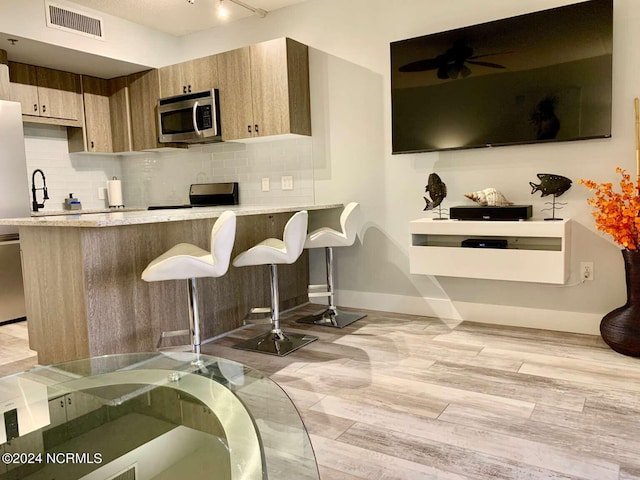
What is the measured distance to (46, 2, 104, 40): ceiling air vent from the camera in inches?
153

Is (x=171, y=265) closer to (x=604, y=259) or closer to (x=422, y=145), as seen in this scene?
(x=422, y=145)

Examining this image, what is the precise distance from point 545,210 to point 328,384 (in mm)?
1926

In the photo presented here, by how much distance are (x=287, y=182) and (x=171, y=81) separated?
4.96 feet

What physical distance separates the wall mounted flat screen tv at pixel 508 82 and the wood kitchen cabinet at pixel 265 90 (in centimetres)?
83

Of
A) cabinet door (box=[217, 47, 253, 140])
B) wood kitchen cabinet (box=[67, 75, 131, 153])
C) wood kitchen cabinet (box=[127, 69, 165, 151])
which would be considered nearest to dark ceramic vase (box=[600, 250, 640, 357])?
cabinet door (box=[217, 47, 253, 140])

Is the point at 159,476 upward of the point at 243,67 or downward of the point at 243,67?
downward

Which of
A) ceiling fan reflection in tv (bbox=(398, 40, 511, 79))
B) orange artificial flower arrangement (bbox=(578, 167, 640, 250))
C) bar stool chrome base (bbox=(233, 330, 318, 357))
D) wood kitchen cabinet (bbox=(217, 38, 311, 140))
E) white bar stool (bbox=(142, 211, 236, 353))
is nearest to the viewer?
white bar stool (bbox=(142, 211, 236, 353))

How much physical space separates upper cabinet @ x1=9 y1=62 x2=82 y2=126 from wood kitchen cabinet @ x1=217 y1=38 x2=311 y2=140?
163cm

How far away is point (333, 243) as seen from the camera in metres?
3.57

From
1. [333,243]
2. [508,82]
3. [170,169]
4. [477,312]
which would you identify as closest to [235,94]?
A: [170,169]

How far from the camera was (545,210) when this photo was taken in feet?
10.8

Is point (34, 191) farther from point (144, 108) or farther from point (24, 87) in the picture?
point (144, 108)

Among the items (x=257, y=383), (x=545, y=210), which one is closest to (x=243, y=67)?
(x=545, y=210)

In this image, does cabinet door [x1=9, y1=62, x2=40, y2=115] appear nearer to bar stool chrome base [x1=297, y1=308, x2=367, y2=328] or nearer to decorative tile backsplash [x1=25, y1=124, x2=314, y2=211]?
decorative tile backsplash [x1=25, y1=124, x2=314, y2=211]
